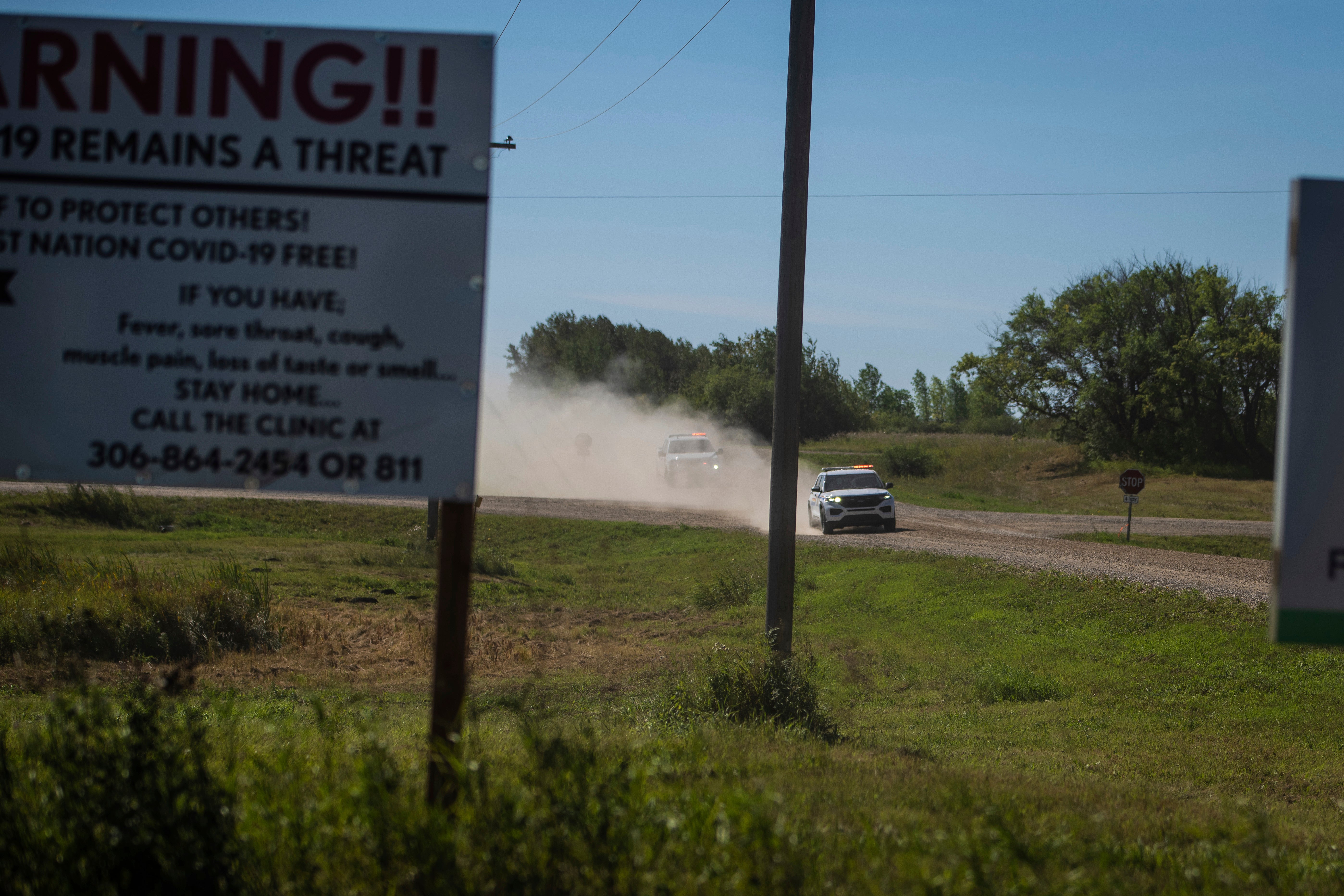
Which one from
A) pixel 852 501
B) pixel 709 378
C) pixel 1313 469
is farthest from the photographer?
pixel 709 378

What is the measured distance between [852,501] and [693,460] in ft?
41.1

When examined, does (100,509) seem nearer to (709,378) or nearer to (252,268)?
(252,268)

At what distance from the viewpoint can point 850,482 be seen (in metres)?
25.9

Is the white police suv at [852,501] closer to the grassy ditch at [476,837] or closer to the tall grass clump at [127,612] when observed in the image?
the tall grass clump at [127,612]

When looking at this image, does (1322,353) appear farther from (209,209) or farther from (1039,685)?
(1039,685)

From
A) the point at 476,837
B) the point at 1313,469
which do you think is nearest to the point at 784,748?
the point at 476,837

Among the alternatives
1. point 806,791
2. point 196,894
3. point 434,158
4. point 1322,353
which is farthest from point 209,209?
point 1322,353

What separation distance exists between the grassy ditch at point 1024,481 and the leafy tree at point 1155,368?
261 cm

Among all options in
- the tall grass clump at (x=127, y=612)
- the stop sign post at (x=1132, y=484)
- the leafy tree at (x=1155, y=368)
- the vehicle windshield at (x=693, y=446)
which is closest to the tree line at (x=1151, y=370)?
the leafy tree at (x=1155, y=368)

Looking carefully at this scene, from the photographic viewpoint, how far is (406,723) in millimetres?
7852

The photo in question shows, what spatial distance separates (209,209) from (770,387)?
68.5 metres

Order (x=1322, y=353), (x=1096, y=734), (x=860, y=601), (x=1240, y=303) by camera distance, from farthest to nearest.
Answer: (x=1240, y=303) → (x=860, y=601) → (x=1096, y=734) → (x=1322, y=353)

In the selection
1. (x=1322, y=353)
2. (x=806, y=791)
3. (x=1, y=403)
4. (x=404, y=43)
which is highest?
(x=404, y=43)

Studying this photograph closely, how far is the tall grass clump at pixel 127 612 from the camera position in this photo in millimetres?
10727
